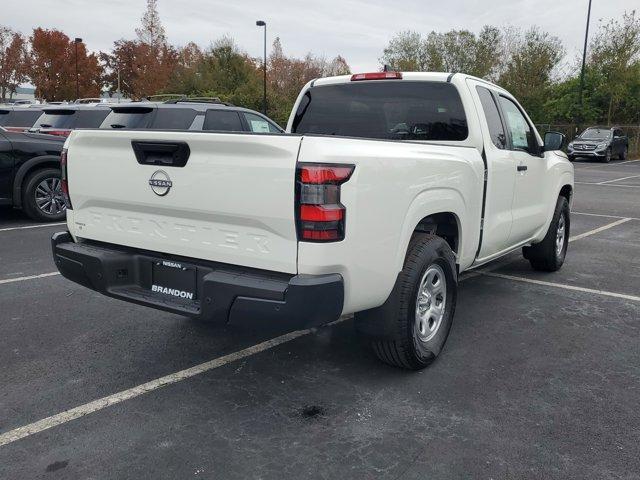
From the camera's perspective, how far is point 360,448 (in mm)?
2799

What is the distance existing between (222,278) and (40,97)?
189 ft

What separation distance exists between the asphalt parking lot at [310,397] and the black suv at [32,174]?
397 cm

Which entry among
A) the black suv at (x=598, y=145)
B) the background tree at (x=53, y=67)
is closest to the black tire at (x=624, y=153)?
the black suv at (x=598, y=145)

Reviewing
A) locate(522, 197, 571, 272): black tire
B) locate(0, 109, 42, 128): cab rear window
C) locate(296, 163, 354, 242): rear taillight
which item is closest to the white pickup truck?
locate(296, 163, 354, 242): rear taillight

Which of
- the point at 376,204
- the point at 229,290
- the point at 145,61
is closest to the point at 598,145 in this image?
the point at 376,204

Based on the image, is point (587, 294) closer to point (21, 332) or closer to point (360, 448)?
point (360, 448)

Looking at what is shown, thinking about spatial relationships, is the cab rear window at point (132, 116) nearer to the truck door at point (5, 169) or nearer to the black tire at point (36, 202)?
the black tire at point (36, 202)

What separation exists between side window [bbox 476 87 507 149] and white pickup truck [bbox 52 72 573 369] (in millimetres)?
38

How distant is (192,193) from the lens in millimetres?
3051

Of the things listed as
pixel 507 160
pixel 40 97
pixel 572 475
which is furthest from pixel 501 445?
pixel 40 97

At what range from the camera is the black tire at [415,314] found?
3.31m

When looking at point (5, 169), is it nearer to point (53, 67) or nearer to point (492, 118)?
point (492, 118)

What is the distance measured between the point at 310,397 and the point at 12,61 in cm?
5792

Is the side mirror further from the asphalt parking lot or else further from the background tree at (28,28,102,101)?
the background tree at (28,28,102,101)
